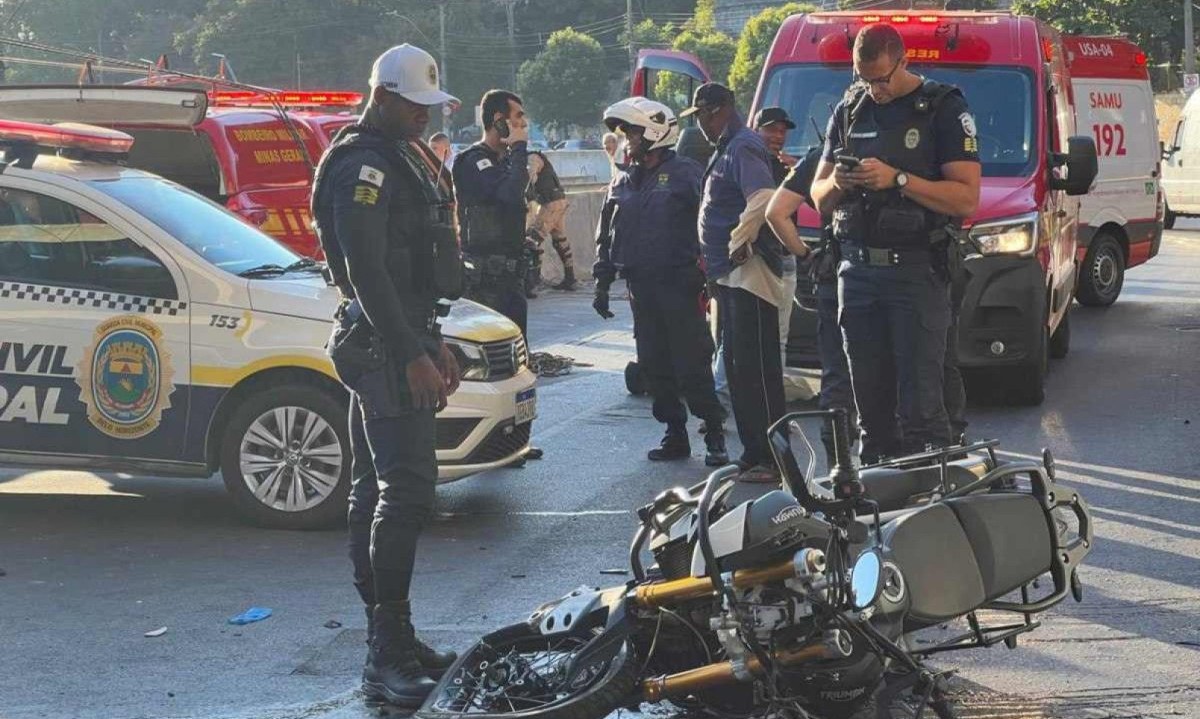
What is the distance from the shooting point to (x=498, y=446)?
26.2ft

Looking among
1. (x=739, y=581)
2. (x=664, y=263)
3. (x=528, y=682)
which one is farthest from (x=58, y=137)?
(x=739, y=581)

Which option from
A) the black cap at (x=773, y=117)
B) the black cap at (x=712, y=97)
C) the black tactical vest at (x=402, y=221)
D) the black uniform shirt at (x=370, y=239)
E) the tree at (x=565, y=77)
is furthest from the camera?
the tree at (x=565, y=77)

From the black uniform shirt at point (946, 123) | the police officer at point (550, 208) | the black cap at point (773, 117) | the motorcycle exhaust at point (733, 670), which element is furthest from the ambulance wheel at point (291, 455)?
the police officer at point (550, 208)

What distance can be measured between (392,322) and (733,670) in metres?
1.53

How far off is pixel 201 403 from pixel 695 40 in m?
75.9

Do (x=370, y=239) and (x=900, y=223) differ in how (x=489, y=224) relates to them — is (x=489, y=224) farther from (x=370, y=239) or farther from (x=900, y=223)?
(x=370, y=239)

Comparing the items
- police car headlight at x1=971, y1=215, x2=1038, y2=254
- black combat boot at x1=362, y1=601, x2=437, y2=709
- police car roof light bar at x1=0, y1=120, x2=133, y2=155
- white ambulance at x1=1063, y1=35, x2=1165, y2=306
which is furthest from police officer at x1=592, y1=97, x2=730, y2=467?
white ambulance at x1=1063, y1=35, x2=1165, y2=306

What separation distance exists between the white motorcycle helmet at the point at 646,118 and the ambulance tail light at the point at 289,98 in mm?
6713

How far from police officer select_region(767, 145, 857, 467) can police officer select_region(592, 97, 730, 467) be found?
0.93m

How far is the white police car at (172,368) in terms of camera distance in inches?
306

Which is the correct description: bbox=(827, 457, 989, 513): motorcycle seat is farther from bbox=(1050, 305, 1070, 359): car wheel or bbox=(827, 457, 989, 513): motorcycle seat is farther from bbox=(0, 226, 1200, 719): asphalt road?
bbox=(1050, 305, 1070, 359): car wheel

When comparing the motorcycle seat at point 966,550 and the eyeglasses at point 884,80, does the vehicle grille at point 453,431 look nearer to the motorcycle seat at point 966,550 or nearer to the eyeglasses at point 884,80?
the eyeglasses at point 884,80

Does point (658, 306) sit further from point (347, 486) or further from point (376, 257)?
point (376, 257)

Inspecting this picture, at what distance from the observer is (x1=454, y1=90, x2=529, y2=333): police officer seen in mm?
10148
